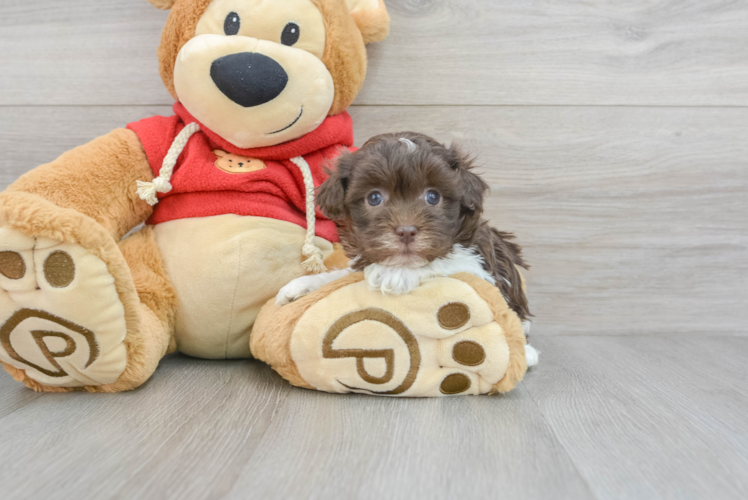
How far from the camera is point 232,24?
1.22 meters

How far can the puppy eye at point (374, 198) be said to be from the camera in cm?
106

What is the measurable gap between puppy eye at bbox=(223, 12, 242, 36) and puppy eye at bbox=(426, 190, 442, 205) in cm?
62

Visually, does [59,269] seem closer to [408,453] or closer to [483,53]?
[408,453]

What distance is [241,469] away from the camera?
31.7 inches

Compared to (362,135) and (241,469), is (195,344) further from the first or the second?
(362,135)

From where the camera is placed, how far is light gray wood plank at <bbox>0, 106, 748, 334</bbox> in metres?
1.63

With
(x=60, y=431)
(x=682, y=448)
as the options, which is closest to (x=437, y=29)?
(x=682, y=448)

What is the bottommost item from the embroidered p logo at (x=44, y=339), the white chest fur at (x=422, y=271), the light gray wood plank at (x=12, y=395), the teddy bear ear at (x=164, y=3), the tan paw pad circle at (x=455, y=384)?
the light gray wood plank at (x=12, y=395)

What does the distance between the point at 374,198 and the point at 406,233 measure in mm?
122

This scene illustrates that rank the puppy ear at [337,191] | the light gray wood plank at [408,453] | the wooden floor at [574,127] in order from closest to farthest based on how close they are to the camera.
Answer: the light gray wood plank at [408,453], the puppy ear at [337,191], the wooden floor at [574,127]

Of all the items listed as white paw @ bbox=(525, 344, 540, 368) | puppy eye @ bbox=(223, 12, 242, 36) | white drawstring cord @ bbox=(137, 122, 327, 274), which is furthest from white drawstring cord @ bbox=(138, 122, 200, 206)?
white paw @ bbox=(525, 344, 540, 368)

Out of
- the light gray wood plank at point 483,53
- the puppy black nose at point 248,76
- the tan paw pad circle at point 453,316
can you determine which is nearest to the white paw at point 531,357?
the tan paw pad circle at point 453,316

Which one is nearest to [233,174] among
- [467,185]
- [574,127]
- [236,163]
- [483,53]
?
[236,163]

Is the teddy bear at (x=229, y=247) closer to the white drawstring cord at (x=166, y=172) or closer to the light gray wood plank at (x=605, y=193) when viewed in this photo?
the white drawstring cord at (x=166, y=172)
